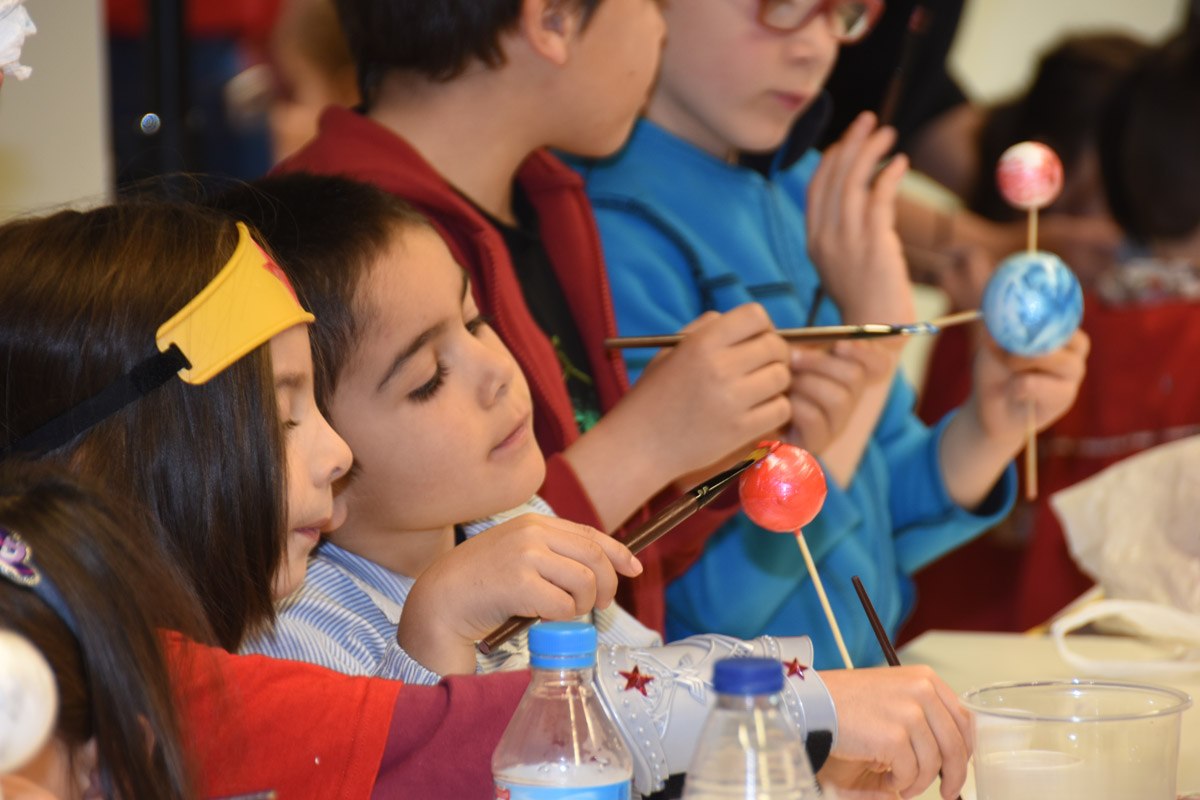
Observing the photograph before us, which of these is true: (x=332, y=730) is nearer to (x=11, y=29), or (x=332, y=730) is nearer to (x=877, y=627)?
(x=877, y=627)

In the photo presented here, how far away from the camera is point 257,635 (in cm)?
97

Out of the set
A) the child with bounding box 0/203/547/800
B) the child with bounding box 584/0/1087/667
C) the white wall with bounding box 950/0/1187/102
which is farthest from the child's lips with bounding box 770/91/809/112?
the white wall with bounding box 950/0/1187/102

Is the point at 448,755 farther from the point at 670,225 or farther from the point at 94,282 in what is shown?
the point at 670,225

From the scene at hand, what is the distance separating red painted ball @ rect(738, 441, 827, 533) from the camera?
102cm

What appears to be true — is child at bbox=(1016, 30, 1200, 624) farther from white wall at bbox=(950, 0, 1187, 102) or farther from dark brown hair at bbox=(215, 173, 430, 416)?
dark brown hair at bbox=(215, 173, 430, 416)

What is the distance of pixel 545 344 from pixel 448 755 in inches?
23.7

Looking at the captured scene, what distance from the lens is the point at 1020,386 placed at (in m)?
1.66

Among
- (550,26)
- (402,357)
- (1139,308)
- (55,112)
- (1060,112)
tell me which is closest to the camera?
(402,357)

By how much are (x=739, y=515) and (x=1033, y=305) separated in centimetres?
43

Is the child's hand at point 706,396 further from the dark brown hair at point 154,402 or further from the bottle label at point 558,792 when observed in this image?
the bottle label at point 558,792

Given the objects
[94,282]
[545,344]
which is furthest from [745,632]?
[94,282]

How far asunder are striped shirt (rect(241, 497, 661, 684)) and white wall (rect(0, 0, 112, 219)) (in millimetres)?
905

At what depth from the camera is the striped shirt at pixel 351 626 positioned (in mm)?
965

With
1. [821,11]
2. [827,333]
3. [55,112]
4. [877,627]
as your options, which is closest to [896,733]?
[877,627]
